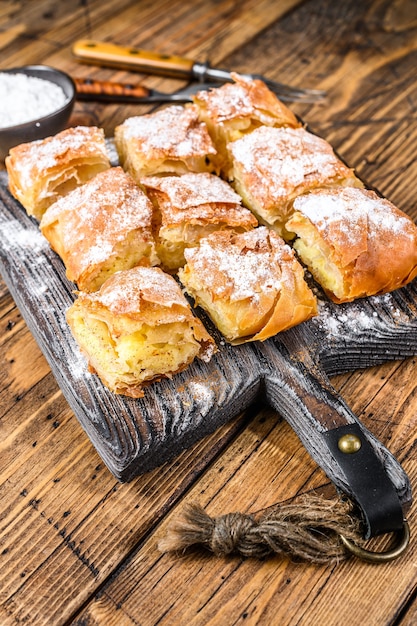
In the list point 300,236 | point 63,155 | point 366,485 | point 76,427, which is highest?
point 63,155

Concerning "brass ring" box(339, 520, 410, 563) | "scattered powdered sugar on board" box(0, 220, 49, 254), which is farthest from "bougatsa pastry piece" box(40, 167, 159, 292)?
"brass ring" box(339, 520, 410, 563)

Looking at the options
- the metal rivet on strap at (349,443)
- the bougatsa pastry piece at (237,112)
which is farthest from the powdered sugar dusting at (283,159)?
the metal rivet on strap at (349,443)

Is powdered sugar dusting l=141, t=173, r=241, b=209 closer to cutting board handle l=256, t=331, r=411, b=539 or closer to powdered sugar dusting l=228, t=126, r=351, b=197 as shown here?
powdered sugar dusting l=228, t=126, r=351, b=197

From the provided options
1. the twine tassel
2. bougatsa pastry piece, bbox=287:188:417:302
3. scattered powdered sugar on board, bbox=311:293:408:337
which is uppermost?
bougatsa pastry piece, bbox=287:188:417:302

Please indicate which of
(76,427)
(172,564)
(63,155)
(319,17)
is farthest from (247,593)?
(319,17)

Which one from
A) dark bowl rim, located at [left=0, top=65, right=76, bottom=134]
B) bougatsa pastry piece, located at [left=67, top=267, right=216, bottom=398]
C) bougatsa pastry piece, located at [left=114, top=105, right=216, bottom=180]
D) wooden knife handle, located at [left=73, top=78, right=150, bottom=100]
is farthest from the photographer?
wooden knife handle, located at [left=73, top=78, right=150, bottom=100]

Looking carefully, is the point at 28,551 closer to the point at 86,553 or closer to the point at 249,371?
the point at 86,553

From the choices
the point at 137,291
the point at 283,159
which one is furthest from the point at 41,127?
the point at 137,291
